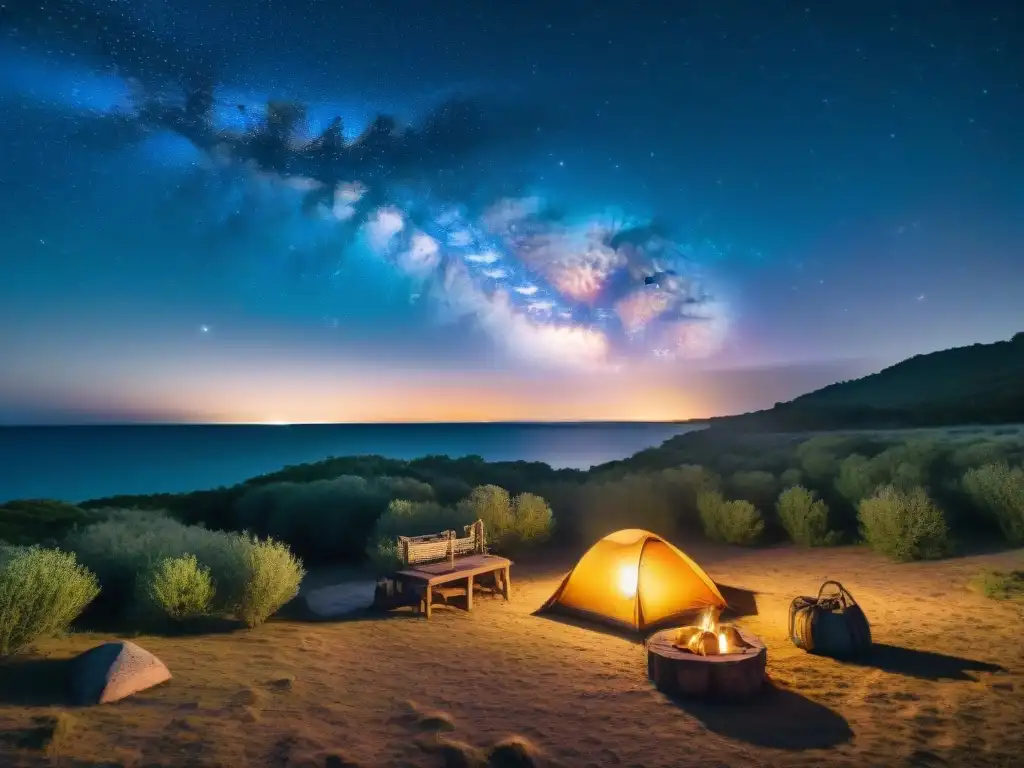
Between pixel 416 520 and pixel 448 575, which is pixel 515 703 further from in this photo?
pixel 416 520

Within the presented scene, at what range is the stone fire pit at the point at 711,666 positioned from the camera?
6.32 m

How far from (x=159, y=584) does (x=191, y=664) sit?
5.76ft

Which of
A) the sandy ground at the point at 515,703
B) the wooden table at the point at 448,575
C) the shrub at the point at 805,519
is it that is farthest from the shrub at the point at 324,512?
the shrub at the point at 805,519

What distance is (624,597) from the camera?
910 cm

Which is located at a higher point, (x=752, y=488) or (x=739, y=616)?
(x=752, y=488)

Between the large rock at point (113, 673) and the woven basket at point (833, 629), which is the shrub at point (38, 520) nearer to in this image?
the large rock at point (113, 673)

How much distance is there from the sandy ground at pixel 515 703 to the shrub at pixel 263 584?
29cm

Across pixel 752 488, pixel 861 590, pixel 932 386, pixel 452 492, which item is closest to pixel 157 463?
pixel 452 492

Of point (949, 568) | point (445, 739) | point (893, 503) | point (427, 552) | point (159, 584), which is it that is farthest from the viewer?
point (893, 503)

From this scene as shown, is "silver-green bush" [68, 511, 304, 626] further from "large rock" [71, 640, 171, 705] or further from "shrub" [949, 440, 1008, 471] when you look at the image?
"shrub" [949, 440, 1008, 471]

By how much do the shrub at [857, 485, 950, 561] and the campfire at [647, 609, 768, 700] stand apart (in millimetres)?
7318

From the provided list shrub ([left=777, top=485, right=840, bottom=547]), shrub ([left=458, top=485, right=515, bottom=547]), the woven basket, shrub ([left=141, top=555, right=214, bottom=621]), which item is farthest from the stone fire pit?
shrub ([left=777, top=485, right=840, bottom=547])

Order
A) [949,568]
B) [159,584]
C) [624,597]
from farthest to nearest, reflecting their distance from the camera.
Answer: [949,568] → [624,597] → [159,584]

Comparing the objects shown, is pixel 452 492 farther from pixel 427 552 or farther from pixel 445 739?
pixel 445 739
